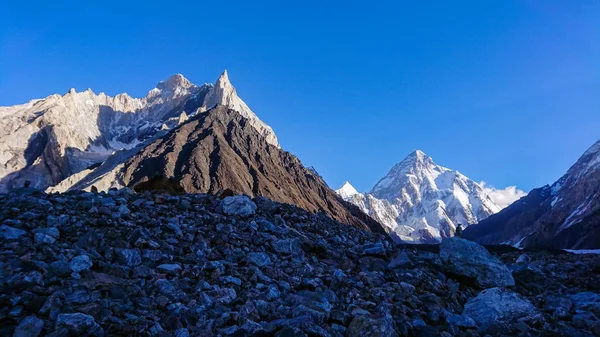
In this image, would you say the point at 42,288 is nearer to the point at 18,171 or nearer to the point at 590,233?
the point at 590,233

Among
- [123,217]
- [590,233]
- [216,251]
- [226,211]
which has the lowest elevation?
[216,251]

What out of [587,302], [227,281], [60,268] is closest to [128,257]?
[60,268]

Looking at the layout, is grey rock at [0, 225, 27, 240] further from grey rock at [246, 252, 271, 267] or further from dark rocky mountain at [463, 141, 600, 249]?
dark rocky mountain at [463, 141, 600, 249]

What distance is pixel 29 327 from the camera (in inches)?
170

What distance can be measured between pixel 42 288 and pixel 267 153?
139m

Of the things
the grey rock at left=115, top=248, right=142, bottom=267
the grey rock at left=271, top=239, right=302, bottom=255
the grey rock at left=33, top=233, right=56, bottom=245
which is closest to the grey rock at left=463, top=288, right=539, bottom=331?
the grey rock at left=271, top=239, right=302, bottom=255

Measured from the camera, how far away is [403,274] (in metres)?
8.59

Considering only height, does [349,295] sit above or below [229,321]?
above

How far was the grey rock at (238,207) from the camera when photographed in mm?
10759

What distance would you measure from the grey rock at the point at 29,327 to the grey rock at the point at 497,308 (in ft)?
20.6

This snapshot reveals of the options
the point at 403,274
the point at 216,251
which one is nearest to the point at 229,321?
the point at 216,251

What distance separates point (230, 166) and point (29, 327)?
109666mm

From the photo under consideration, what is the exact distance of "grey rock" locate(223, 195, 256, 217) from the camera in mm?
10759

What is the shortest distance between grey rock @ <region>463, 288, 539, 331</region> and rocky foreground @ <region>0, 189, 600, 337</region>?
3cm
